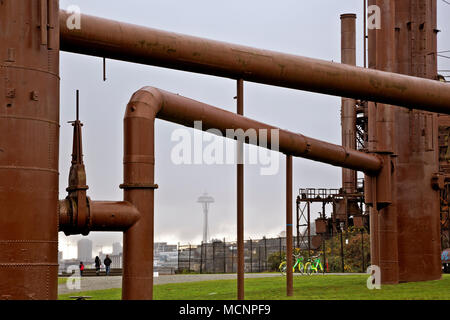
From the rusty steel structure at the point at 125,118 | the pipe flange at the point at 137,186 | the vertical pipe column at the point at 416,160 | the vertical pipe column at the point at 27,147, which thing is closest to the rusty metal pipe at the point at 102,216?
the rusty steel structure at the point at 125,118

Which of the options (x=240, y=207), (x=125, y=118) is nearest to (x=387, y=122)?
(x=240, y=207)

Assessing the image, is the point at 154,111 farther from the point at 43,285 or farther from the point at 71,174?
the point at 43,285

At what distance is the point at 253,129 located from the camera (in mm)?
16672

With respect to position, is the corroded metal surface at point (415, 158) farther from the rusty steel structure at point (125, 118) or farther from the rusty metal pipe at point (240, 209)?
the rusty metal pipe at point (240, 209)

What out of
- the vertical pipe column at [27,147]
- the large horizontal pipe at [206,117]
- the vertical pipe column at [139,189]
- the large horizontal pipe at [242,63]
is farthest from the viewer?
the large horizontal pipe at [206,117]

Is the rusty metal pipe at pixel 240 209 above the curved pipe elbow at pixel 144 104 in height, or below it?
below

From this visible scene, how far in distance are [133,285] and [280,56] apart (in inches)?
209

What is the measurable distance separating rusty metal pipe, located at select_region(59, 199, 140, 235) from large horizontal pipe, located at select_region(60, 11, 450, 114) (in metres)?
2.64

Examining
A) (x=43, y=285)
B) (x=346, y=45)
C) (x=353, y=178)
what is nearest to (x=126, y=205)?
(x=43, y=285)

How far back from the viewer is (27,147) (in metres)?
12.1

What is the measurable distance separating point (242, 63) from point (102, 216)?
13.3 ft

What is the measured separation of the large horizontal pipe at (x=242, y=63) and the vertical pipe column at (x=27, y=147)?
42.1 inches

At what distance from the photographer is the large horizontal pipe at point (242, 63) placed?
1382cm

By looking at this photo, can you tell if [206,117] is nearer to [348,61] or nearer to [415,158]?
[415,158]
